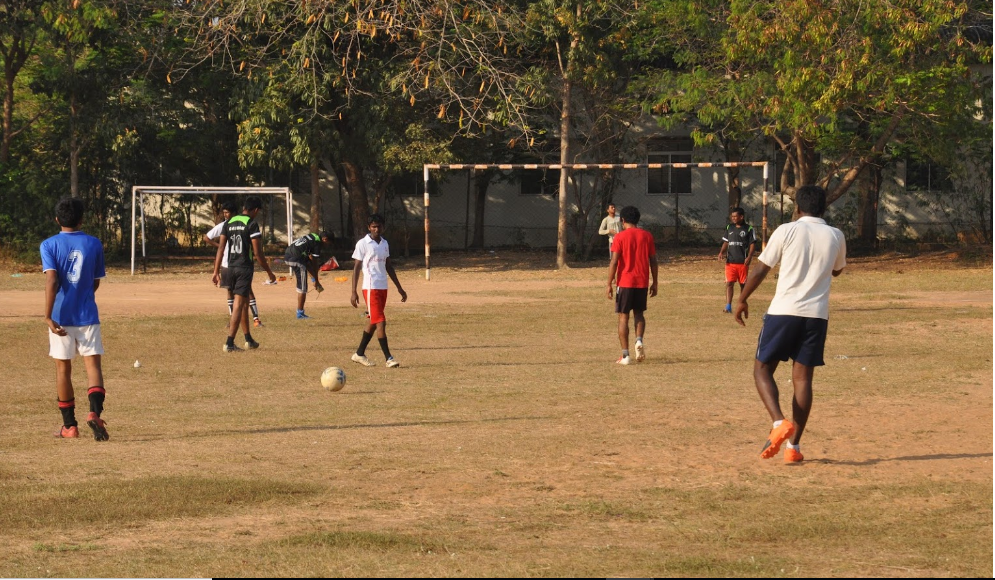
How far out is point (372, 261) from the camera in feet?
42.2

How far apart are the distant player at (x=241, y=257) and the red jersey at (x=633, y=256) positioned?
4.31 m

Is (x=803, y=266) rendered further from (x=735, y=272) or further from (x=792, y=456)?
(x=735, y=272)

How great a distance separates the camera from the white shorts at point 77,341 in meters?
8.79

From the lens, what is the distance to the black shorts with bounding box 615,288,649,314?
1312 centimetres

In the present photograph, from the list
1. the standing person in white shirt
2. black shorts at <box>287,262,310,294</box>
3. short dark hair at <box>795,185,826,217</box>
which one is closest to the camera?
the standing person in white shirt

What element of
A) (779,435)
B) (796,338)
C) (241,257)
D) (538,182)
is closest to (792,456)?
(779,435)

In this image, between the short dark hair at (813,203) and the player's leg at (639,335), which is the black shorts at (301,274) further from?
the short dark hair at (813,203)

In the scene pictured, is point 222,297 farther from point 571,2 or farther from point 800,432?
point 800,432

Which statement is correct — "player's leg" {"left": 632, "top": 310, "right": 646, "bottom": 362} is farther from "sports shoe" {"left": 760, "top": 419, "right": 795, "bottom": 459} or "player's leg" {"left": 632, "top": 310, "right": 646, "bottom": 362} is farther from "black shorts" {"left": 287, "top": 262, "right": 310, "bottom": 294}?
"black shorts" {"left": 287, "top": 262, "right": 310, "bottom": 294}

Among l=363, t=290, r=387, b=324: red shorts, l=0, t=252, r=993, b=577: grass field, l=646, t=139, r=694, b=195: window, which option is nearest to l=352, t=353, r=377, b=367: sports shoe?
l=0, t=252, r=993, b=577: grass field

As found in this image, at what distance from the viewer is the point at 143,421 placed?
32.3 feet

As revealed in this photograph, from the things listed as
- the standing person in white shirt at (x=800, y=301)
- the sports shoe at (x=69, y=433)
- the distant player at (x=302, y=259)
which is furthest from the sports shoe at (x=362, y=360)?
the standing person in white shirt at (x=800, y=301)

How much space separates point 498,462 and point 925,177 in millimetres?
32176

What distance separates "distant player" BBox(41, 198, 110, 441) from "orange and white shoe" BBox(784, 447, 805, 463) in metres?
4.79
